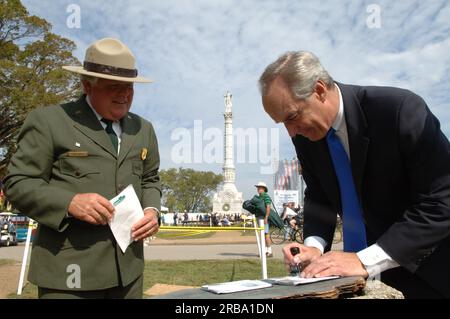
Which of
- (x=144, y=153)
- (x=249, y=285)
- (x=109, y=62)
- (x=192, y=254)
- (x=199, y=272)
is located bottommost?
(x=192, y=254)

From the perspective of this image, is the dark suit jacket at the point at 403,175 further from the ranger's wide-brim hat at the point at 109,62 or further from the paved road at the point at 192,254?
the paved road at the point at 192,254

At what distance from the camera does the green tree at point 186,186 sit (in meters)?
70.1

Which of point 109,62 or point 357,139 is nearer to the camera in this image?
point 357,139

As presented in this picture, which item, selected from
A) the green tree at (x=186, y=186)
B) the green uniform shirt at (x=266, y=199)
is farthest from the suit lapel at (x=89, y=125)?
the green tree at (x=186, y=186)

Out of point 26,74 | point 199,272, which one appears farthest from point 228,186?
point 199,272

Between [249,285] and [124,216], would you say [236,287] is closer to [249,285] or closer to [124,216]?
[249,285]

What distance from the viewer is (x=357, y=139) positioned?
1.92m

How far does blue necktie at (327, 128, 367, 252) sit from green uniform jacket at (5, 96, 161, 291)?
1087 mm

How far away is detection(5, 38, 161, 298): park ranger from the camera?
2.02 meters

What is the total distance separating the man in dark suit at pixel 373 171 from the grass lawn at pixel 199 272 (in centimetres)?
539

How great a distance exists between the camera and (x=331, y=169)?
2.15 m

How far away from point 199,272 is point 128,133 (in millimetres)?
6729
